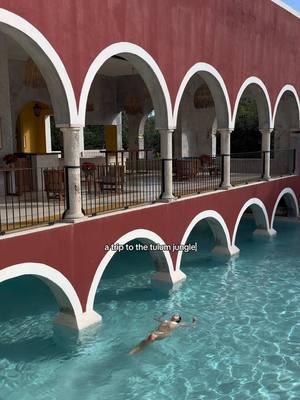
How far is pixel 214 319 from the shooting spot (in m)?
10.3

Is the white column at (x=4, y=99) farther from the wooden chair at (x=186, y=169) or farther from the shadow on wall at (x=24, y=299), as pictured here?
the wooden chair at (x=186, y=169)

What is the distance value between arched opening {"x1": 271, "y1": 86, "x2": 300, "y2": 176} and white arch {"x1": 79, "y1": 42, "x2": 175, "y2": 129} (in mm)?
9562

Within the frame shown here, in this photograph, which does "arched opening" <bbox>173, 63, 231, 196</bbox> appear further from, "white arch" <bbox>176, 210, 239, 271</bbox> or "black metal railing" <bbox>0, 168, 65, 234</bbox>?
"black metal railing" <bbox>0, 168, 65, 234</bbox>

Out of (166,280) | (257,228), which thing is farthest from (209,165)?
(166,280)

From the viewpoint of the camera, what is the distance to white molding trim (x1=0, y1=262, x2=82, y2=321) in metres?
7.87

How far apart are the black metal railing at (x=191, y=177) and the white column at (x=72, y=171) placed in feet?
13.8

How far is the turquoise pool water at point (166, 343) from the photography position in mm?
7766

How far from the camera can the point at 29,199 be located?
11102 millimetres

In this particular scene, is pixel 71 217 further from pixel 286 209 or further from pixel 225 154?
pixel 286 209

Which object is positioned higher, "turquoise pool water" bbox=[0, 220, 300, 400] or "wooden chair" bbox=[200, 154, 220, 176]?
"wooden chair" bbox=[200, 154, 220, 176]

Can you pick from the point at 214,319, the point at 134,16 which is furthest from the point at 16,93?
the point at 214,319

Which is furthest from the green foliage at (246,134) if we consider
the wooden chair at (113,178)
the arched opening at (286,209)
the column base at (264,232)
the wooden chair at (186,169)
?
the wooden chair at (113,178)

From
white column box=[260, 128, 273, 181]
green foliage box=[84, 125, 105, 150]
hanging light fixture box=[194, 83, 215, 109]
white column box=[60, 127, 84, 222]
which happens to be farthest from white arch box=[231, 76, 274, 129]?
green foliage box=[84, 125, 105, 150]

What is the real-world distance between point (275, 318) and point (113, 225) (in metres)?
4.18
